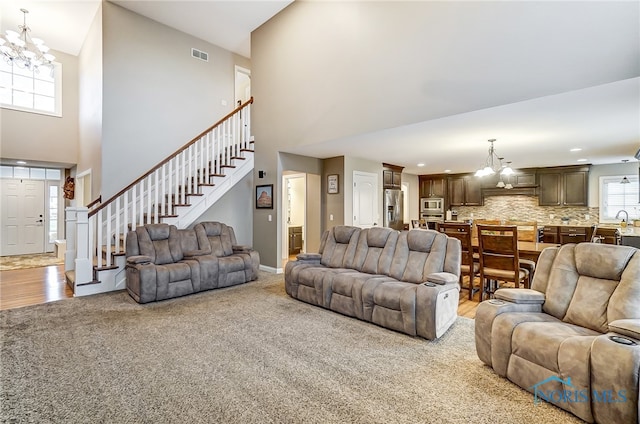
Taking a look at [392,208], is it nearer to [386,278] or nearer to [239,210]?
[239,210]

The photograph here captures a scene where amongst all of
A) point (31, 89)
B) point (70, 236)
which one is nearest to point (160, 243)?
point (70, 236)

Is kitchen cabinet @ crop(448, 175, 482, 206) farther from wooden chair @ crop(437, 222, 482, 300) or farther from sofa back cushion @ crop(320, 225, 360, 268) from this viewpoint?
sofa back cushion @ crop(320, 225, 360, 268)

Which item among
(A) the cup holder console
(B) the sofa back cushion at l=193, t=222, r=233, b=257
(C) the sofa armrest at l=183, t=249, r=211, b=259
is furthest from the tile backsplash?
(C) the sofa armrest at l=183, t=249, r=211, b=259

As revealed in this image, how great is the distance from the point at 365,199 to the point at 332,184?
88 cm

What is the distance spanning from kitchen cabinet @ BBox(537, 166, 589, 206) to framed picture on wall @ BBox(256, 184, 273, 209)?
6670mm

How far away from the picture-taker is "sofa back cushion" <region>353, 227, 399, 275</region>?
387 centimetres

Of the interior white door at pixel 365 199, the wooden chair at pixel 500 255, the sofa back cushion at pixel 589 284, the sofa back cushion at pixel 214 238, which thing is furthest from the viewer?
the interior white door at pixel 365 199

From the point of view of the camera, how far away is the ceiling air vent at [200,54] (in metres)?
7.06

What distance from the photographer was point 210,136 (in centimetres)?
641

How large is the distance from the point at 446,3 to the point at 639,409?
3.99 meters

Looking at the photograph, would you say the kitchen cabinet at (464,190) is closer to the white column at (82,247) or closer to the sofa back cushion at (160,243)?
the sofa back cushion at (160,243)

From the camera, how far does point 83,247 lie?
174 inches

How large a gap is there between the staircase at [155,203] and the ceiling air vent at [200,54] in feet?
6.04

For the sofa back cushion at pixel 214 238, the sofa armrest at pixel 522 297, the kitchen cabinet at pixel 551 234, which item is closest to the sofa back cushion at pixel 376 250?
the sofa armrest at pixel 522 297
